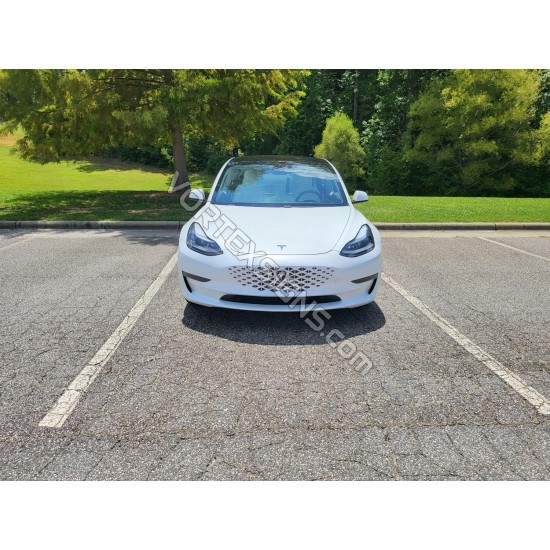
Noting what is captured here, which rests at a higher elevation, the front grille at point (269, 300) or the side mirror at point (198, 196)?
the side mirror at point (198, 196)

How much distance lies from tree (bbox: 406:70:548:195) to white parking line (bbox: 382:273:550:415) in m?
25.4

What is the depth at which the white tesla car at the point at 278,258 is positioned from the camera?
12.9 ft

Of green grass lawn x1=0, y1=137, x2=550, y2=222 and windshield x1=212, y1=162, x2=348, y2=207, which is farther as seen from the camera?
green grass lawn x1=0, y1=137, x2=550, y2=222

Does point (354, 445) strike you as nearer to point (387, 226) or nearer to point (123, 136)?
point (387, 226)

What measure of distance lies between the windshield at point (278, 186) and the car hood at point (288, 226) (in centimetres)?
21

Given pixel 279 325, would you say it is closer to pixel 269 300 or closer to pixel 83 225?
pixel 269 300

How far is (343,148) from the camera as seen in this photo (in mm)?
34031

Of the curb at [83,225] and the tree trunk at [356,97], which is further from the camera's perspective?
the tree trunk at [356,97]

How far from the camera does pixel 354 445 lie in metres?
2.62

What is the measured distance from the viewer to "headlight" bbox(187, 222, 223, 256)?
414 cm

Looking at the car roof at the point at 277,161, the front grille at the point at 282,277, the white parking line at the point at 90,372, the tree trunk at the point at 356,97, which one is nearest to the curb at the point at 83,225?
the car roof at the point at 277,161

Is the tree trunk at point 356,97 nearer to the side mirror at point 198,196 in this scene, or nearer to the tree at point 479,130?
the tree at point 479,130

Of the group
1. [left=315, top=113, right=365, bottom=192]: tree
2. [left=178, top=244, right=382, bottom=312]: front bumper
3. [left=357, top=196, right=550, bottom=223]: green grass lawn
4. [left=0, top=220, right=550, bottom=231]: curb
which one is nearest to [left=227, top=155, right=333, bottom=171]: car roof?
[left=178, top=244, right=382, bottom=312]: front bumper

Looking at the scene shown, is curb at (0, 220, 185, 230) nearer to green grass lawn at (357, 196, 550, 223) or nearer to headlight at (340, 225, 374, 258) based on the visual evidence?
green grass lawn at (357, 196, 550, 223)
